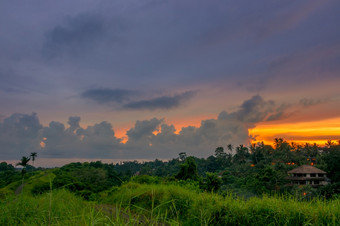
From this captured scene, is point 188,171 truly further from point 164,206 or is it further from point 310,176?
point 310,176

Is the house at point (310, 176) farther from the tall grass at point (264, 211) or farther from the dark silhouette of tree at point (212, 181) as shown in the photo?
the tall grass at point (264, 211)

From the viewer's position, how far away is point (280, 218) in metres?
6.01

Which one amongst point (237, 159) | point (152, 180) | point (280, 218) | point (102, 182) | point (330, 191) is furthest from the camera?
point (237, 159)

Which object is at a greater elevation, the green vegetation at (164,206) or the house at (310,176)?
the green vegetation at (164,206)

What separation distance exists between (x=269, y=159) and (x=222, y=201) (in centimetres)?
4913

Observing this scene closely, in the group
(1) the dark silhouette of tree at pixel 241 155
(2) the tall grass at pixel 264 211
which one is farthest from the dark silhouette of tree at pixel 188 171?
(1) the dark silhouette of tree at pixel 241 155

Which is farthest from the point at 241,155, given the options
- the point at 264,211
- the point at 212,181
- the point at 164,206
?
Result: the point at 264,211

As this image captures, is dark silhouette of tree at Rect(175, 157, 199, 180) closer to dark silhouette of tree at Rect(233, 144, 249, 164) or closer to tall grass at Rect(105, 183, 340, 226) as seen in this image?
tall grass at Rect(105, 183, 340, 226)

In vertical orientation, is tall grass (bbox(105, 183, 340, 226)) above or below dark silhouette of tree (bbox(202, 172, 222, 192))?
above

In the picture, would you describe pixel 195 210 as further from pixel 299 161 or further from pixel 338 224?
pixel 299 161

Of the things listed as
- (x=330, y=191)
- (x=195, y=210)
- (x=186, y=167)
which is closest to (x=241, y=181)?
(x=330, y=191)

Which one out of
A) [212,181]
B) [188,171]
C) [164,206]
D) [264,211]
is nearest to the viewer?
[264,211]

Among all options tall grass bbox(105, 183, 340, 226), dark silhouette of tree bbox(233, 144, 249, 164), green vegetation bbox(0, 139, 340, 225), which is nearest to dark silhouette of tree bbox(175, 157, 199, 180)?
green vegetation bbox(0, 139, 340, 225)

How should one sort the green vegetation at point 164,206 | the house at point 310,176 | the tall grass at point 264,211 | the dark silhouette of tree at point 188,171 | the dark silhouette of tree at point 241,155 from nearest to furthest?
the green vegetation at point 164,206 < the tall grass at point 264,211 < the dark silhouette of tree at point 188,171 < the house at point 310,176 < the dark silhouette of tree at point 241,155
